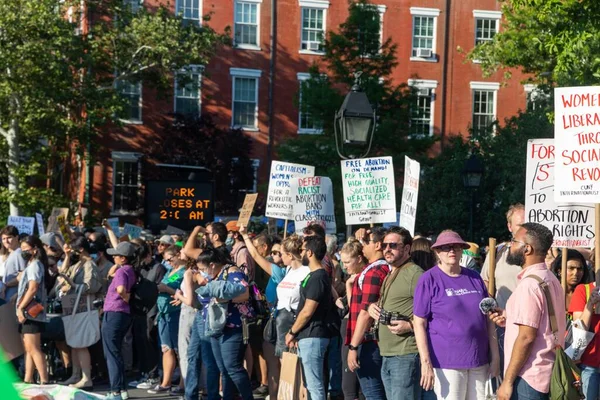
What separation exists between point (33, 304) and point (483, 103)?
34.8m

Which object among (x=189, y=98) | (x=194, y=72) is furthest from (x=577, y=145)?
(x=189, y=98)

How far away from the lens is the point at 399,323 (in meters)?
7.78

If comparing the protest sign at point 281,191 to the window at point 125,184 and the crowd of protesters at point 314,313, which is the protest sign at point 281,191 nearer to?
the crowd of protesters at point 314,313

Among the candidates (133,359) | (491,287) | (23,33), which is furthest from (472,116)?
(491,287)

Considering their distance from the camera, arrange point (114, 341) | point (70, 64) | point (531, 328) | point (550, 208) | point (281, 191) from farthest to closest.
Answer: point (70, 64), point (281, 191), point (114, 341), point (550, 208), point (531, 328)

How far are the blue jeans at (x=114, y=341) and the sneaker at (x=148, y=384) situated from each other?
1.33 meters

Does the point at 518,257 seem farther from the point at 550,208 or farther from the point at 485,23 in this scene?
the point at 485,23

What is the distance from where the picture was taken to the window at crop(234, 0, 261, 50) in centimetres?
4253

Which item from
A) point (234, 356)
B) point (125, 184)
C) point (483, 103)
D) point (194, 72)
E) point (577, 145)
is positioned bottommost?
point (234, 356)

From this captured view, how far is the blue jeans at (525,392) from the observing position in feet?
21.4

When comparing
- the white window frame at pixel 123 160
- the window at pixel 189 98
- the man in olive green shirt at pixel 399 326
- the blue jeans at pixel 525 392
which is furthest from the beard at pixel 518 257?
the white window frame at pixel 123 160

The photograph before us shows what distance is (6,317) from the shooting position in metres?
13.4

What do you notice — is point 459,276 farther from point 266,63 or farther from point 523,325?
point 266,63

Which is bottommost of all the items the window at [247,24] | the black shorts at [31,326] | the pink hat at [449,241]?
the black shorts at [31,326]
